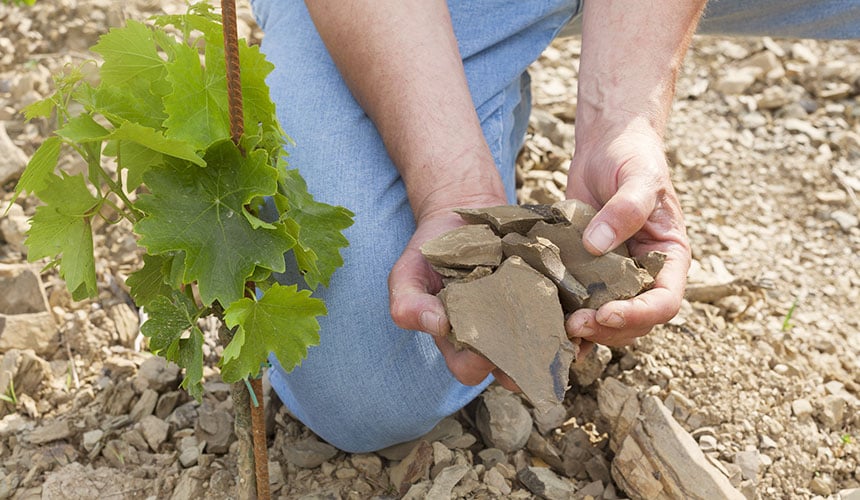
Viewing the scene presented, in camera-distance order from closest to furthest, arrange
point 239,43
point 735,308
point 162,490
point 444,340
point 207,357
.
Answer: point 239,43
point 444,340
point 162,490
point 207,357
point 735,308

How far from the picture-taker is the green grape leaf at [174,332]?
141cm

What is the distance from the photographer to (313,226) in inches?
62.4

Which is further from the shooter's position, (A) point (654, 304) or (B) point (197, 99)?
(A) point (654, 304)

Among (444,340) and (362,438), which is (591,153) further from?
(362,438)

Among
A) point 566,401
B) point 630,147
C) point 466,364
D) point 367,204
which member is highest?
point 630,147

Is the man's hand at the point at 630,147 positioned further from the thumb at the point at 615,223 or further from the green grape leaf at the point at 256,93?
the green grape leaf at the point at 256,93

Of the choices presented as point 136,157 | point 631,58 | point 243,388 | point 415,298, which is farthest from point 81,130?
point 631,58

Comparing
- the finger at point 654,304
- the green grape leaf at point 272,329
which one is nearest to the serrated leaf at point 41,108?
the green grape leaf at point 272,329

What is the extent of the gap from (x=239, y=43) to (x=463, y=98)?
797 mm

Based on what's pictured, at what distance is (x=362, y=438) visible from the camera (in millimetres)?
2025

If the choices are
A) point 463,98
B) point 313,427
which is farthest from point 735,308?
point 313,427

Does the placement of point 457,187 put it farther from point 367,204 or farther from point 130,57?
point 130,57

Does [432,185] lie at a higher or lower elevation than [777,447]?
higher

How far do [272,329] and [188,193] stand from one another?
0.27 meters
